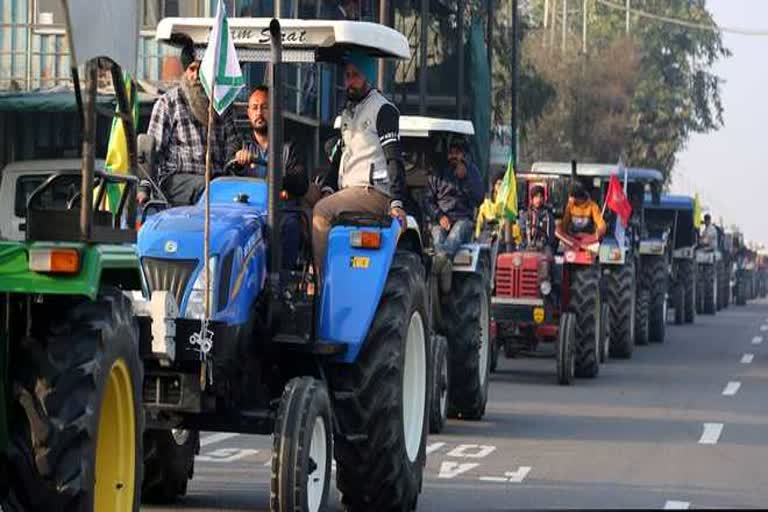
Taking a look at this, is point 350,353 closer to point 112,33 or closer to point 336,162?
point 336,162

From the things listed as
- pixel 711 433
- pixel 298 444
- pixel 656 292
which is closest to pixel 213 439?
pixel 711 433

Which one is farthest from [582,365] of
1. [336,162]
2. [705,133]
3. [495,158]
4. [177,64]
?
[705,133]

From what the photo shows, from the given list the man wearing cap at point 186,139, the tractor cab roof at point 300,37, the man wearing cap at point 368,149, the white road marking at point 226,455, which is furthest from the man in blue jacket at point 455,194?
the man wearing cap at point 186,139

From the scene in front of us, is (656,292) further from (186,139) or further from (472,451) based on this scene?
(186,139)

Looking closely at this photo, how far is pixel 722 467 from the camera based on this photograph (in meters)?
15.3

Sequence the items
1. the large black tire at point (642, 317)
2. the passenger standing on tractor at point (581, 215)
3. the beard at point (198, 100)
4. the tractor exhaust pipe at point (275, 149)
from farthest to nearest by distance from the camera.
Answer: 1. the large black tire at point (642, 317)
2. the passenger standing on tractor at point (581, 215)
3. the beard at point (198, 100)
4. the tractor exhaust pipe at point (275, 149)

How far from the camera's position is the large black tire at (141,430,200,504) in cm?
1229

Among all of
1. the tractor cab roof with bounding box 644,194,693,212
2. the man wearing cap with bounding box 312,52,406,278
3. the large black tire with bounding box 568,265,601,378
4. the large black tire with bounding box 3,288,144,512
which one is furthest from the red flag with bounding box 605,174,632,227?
the large black tire with bounding box 3,288,144,512

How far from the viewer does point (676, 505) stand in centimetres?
1282

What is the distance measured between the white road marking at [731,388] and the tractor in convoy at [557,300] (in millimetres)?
1526

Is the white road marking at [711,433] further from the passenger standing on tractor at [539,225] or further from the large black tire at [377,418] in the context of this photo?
the passenger standing on tractor at [539,225]

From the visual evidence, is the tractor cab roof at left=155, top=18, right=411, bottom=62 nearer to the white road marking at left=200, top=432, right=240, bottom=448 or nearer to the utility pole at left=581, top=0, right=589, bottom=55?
the white road marking at left=200, top=432, right=240, bottom=448

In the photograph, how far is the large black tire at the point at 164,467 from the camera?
1229 centimetres

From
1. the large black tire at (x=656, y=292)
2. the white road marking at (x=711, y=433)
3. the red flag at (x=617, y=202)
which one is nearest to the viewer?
the white road marking at (x=711, y=433)
